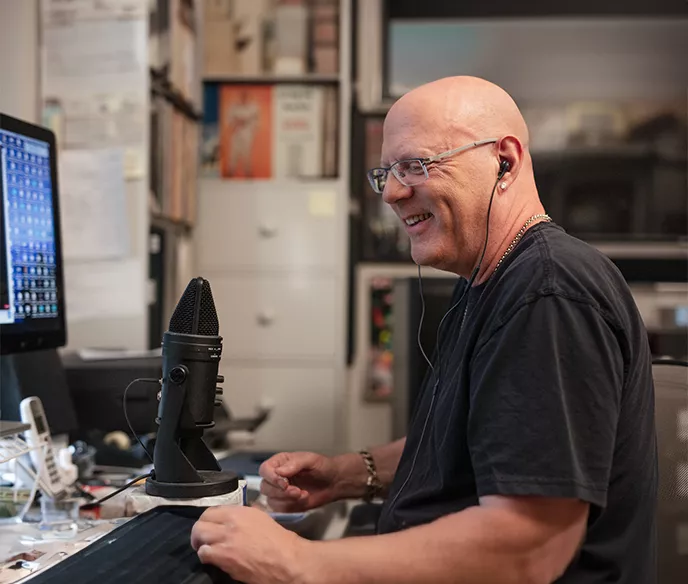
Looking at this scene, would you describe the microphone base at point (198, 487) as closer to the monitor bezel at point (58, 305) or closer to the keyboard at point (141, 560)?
the keyboard at point (141, 560)

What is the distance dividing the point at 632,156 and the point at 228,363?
1797 mm

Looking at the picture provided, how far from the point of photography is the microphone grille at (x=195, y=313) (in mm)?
1020

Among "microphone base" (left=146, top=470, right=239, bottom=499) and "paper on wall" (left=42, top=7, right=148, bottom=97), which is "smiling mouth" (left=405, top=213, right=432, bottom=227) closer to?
"microphone base" (left=146, top=470, right=239, bottom=499)

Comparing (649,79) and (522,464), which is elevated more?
(649,79)

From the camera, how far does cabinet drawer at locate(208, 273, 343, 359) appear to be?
3.01 meters

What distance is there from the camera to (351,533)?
1381mm

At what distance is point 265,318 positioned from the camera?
119 inches

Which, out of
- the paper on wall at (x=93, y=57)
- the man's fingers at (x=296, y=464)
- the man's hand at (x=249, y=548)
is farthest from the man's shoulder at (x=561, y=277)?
the paper on wall at (x=93, y=57)

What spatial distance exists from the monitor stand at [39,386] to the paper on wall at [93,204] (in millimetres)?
528

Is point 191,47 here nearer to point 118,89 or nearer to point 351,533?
point 118,89

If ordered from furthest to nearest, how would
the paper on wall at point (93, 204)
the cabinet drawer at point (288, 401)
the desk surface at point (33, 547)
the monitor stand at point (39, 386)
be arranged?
the cabinet drawer at point (288, 401) → the paper on wall at point (93, 204) → the monitor stand at point (39, 386) → the desk surface at point (33, 547)

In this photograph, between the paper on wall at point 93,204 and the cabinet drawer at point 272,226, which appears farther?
the cabinet drawer at point 272,226

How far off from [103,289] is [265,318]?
3.37 ft

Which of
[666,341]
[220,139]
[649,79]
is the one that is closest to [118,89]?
[220,139]
